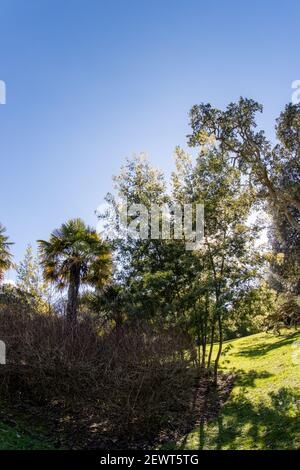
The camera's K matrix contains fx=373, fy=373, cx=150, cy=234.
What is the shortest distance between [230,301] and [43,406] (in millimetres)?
6916

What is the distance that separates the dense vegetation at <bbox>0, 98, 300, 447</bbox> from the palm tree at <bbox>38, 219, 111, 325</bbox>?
51 mm

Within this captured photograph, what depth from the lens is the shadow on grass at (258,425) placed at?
7699mm

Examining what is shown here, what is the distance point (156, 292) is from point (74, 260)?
194 inches

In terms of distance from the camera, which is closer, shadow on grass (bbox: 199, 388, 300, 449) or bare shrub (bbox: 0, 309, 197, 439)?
shadow on grass (bbox: 199, 388, 300, 449)

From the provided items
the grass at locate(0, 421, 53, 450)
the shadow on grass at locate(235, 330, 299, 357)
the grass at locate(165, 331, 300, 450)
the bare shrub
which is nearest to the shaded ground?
the grass at locate(0, 421, 53, 450)

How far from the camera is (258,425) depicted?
8.96 metres

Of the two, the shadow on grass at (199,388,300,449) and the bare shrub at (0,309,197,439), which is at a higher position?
the bare shrub at (0,309,197,439)

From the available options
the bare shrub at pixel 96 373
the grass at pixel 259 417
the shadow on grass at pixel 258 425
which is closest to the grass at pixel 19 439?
the bare shrub at pixel 96 373

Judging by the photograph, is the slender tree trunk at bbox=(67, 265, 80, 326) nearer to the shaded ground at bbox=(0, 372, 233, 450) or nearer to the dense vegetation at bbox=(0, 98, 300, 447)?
the dense vegetation at bbox=(0, 98, 300, 447)

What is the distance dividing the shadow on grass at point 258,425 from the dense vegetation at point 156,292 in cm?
114

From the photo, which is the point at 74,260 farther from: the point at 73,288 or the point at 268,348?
the point at 268,348

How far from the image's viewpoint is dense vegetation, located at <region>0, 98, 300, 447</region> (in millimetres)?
9469

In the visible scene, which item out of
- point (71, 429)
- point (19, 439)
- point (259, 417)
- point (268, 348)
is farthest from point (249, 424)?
point (268, 348)
